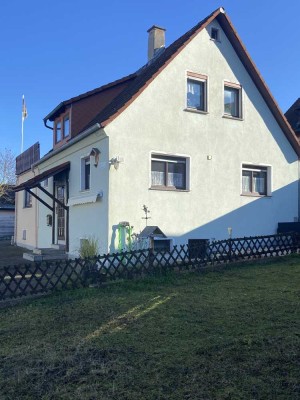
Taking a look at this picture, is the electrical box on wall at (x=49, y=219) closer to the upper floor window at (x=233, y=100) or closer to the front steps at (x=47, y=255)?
the front steps at (x=47, y=255)

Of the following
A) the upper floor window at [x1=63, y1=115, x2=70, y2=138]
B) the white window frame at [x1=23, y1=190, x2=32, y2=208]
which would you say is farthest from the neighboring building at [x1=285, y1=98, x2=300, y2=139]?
the white window frame at [x1=23, y1=190, x2=32, y2=208]

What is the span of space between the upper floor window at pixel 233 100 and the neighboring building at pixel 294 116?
842cm

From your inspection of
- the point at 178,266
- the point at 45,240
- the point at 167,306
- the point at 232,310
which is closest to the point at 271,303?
the point at 232,310

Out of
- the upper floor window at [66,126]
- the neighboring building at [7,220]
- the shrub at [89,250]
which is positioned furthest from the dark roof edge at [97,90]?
the neighboring building at [7,220]

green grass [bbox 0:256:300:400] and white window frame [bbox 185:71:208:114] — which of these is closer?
green grass [bbox 0:256:300:400]

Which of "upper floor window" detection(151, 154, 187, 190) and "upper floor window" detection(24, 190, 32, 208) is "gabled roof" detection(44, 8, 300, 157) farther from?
"upper floor window" detection(24, 190, 32, 208)

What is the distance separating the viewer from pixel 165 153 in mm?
13555

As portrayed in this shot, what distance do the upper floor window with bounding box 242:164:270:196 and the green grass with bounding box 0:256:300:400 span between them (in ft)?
24.1

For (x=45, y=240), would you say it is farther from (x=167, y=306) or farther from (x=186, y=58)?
(x=167, y=306)

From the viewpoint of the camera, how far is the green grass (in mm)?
4035

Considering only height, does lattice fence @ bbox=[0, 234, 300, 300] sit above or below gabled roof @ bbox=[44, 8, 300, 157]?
below

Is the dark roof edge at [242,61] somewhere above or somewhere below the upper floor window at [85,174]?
above

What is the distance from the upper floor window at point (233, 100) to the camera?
15375 mm

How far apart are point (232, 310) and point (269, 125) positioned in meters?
11.1
